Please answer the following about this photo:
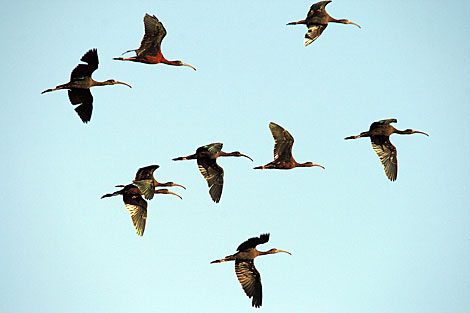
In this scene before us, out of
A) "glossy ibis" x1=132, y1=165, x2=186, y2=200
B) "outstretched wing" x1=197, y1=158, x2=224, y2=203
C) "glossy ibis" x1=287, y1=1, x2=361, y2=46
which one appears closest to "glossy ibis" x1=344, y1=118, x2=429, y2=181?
"glossy ibis" x1=287, y1=1, x2=361, y2=46

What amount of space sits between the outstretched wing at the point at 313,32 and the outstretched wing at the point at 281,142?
478 centimetres

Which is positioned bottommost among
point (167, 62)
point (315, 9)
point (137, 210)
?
point (137, 210)

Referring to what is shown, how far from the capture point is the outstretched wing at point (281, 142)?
40.4 metres

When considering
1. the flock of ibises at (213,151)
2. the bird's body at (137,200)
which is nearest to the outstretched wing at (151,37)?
the flock of ibises at (213,151)

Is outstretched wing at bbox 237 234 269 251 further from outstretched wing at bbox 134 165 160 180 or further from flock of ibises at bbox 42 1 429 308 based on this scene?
outstretched wing at bbox 134 165 160 180

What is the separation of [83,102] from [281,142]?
9383 millimetres

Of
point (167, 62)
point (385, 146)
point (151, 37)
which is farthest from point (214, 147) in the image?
point (385, 146)

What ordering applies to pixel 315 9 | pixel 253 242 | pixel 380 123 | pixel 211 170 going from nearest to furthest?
1. pixel 253 242
2. pixel 211 170
3. pixel 380 123
4. pixel 315 9

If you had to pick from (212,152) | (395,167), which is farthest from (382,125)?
(212,152)

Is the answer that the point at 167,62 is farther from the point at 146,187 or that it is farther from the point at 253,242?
the point at 253,242

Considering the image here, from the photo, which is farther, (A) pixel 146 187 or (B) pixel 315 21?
(B) pixel 315 21

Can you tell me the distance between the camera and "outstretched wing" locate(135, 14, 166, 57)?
38.3 metres

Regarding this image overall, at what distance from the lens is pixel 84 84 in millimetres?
39719

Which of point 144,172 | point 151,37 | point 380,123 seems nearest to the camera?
point 144,172
